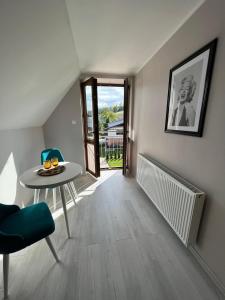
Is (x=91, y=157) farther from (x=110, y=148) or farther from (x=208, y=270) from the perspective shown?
(x=208, y=270)

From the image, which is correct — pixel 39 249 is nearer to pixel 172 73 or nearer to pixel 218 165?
pixel 218 165

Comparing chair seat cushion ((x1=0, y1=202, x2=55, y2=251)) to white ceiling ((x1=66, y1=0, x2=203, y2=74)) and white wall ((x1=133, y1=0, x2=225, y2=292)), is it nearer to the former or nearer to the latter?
white wall ((x1=133, y1=0, x2=225, y2=292))

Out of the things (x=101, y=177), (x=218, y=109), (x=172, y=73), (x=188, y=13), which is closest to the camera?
(x=218, y=109)

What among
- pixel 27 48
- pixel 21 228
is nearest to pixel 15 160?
pixel 21 228

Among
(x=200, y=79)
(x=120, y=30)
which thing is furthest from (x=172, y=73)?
(x=120, y=30)

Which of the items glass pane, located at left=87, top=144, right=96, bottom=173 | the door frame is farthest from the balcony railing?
the door frame

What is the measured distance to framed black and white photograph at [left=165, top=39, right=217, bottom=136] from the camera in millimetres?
1127

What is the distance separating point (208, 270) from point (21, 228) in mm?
1688

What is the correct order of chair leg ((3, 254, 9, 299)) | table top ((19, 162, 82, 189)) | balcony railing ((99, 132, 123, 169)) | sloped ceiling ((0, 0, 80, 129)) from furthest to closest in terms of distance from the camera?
balcony railing ((99, 132, 123, 169)) → table top ((19, 162, 82, 189)) → chair leg ((3, 254, 9, 299)) → sloped ceiling ((0, 0, 80, 129))

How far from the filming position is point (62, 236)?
162cm

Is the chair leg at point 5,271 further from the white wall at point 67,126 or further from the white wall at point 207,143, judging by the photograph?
the white wall at point 67,126

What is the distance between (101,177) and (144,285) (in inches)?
86.7

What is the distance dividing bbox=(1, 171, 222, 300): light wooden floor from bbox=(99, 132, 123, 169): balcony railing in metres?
2.61

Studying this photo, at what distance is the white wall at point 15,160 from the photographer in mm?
1590
